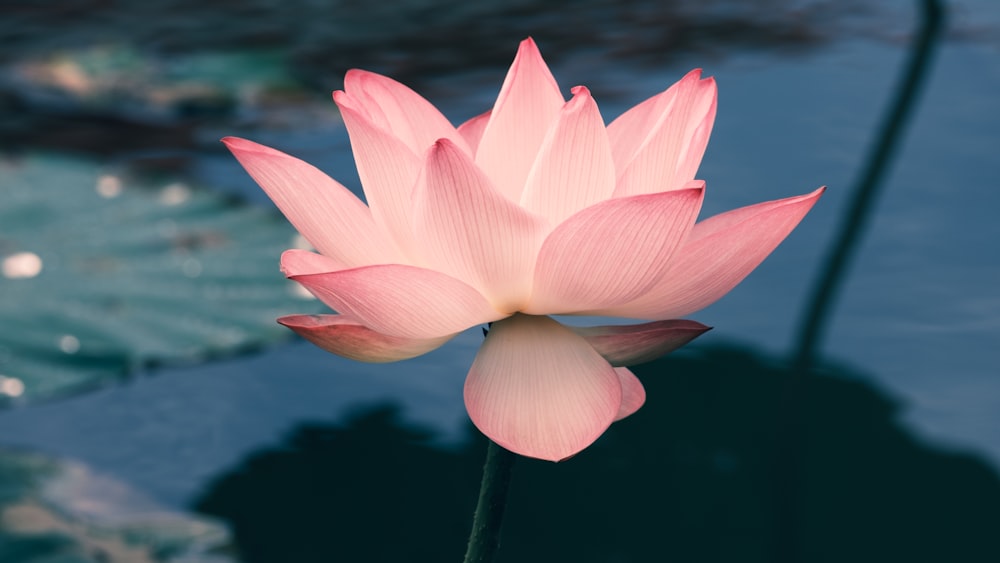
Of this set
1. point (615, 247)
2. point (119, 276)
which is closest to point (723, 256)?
point (615, 247)

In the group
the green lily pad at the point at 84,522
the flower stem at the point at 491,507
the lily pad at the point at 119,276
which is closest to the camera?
the flower stem at the point at 491,507

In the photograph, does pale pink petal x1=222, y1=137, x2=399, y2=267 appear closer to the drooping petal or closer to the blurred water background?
the drooping petal

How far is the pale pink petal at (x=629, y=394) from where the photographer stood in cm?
38

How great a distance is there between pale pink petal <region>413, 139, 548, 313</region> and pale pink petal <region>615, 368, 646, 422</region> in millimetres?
Answer: 52

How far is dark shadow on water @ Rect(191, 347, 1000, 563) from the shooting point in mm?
798

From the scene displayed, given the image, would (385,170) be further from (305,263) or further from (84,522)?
(84,522)

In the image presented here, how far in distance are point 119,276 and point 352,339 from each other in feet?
2.59

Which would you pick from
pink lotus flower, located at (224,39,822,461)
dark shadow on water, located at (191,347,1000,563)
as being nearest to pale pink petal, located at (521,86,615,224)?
pink lotus flower, located at (224,39,822,461)

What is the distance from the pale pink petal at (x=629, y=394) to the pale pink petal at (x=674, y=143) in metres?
0.07

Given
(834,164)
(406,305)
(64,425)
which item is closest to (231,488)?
(64,425)

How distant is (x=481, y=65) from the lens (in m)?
1.65

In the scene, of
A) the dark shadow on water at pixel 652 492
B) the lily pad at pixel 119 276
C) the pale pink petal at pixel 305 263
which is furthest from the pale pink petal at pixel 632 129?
the lily pad at pixel 119 276

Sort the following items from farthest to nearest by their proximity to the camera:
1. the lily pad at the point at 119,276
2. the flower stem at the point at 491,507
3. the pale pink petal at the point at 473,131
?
the lily pad at the point at 119,276
the pale pink petal at the point at 473,131
the flower stem at the point at 491,507

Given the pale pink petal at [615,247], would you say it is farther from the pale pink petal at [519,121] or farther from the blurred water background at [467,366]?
the blurred water background at [467,366]
